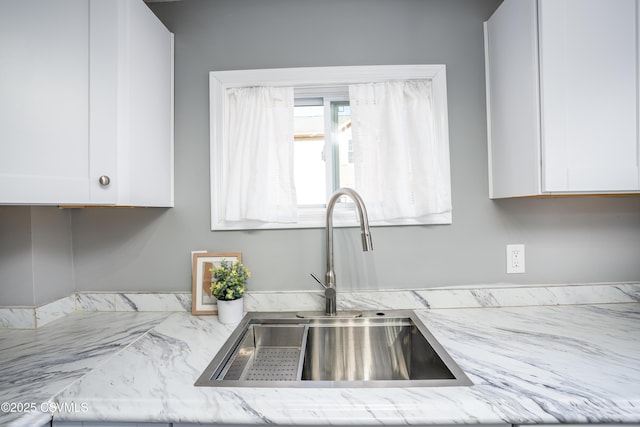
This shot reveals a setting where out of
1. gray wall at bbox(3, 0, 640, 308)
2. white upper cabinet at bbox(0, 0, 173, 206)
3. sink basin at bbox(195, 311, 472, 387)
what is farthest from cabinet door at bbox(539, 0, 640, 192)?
white upper cabinet at bbox(0, 0, 173, 206)

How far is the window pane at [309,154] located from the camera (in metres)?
1.43

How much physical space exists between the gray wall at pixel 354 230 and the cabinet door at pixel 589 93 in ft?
1.06

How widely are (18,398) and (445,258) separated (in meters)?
1.42

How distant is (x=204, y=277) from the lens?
4.35ft

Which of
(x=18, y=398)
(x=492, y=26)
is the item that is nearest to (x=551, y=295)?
(x=492, y=26)

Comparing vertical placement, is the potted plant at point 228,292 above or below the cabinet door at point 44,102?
below

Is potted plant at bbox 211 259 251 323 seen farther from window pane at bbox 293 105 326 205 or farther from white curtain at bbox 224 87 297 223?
window pane at bbox 293 105 326 205

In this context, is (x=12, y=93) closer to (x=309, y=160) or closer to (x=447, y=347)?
(x=309, y=160)

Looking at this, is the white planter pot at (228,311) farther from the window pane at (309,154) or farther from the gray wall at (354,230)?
the window pane at (309,154)

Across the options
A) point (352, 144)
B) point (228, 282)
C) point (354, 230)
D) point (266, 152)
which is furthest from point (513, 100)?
point (228, 282)

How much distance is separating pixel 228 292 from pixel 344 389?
61 cm

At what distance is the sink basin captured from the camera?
106cm

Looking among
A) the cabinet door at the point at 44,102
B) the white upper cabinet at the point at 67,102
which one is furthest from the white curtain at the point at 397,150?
the cabinet door at the point at 44,102

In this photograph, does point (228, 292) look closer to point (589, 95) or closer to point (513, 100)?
point (513, 100)
